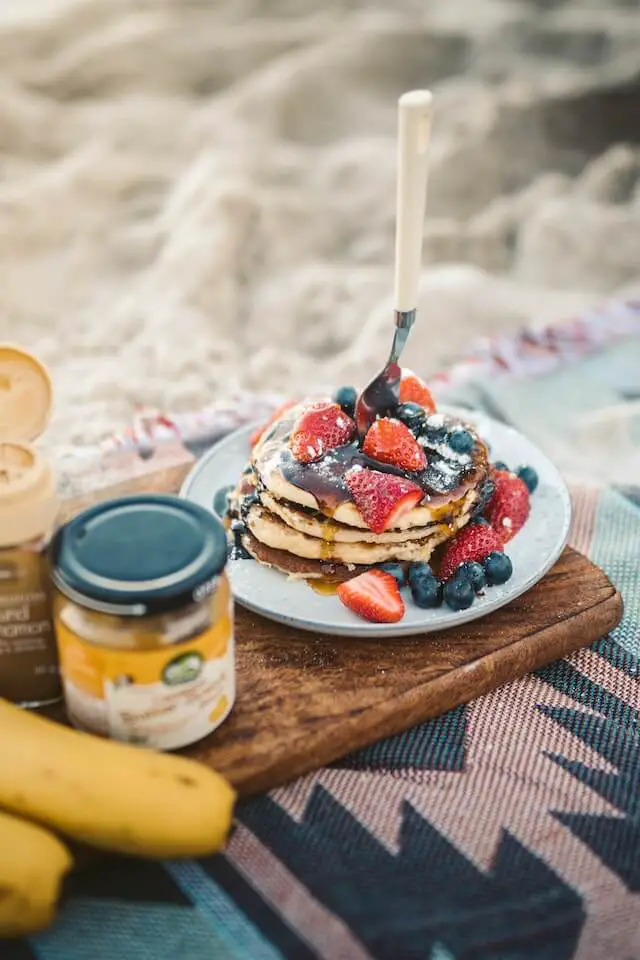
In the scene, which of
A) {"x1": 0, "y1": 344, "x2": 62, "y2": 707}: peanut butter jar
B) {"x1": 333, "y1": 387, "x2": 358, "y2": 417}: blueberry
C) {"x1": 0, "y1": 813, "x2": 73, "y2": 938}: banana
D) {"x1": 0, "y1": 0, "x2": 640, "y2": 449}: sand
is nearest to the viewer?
{"x1": 0, "y1": 813, "x2": 73, "y2": 938}: banana

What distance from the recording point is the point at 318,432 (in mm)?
1491

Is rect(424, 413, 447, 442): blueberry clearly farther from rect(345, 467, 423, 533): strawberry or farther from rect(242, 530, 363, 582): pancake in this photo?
rect(242, 530, 363, 582): pancake

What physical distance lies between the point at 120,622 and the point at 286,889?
0.34m

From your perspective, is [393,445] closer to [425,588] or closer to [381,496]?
[381,496]

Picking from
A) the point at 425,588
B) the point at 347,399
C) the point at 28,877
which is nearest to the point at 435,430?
the point at 347,399

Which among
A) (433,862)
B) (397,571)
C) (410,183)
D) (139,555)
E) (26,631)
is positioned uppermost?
(410,183)

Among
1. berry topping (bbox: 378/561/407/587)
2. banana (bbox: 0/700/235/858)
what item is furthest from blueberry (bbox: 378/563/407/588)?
banana (bbox: 0/700/235/858)

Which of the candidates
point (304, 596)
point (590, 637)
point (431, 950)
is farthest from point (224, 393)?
point (431, 950)

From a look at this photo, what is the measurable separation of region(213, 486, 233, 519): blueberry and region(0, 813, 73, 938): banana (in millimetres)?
686

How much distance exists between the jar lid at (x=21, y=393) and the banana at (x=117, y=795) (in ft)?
1.37

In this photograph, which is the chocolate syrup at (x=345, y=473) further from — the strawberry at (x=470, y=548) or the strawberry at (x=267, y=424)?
the strawberry at (x=267, y=424)

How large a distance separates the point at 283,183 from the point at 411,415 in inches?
69.9

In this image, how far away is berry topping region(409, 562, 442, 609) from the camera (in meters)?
1.39

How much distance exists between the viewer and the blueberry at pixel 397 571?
4.73 ft
